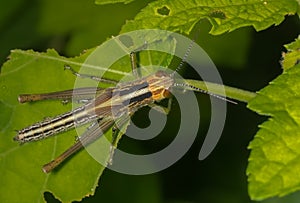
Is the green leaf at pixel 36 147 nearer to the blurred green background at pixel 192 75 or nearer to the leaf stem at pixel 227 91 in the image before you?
the leaf stem at pixel 227 91

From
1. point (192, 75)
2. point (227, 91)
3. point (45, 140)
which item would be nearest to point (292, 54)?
point (227, 91)

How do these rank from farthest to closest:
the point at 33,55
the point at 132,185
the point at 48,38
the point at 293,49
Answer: the point at 48,38
the point at 132,185
the point at 33,55
the point at 293,49

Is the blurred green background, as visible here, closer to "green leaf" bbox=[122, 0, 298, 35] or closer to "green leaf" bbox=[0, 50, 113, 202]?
"green leaf" bbox=[0, 50, 113, 202]

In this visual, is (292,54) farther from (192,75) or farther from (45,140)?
(192,75)

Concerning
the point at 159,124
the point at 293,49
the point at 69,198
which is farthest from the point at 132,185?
the point at 293,49

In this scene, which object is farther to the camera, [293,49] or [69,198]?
[69,198]

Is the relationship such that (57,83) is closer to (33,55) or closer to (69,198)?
(33,55)

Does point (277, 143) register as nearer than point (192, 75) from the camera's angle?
Yes
